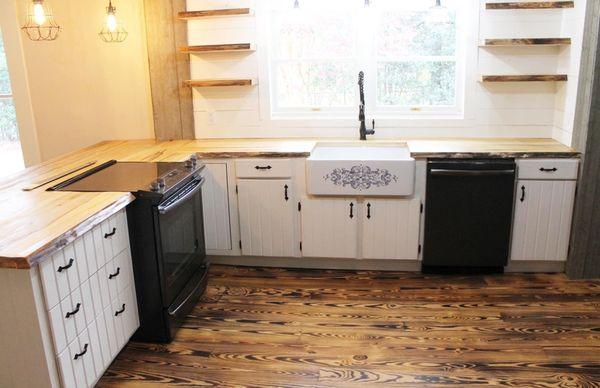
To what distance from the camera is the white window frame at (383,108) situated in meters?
3.72

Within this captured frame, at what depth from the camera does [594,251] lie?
11.2 ft

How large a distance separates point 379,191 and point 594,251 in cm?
145

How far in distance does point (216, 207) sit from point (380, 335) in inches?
57.8

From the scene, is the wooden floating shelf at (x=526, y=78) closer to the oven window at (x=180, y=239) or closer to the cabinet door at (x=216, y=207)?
the cabinet door at (x=216, y=207)

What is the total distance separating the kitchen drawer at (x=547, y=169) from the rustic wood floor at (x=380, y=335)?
696 millimetres

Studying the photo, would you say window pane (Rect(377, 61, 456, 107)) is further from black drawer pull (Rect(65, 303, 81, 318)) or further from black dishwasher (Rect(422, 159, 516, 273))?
black drawer pull (Rect(65, 303, 81, 318))

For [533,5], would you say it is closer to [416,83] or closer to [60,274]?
[416,83]

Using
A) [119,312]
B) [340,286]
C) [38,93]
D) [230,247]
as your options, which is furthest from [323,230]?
[38,93]

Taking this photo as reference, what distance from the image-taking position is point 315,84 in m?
4.01

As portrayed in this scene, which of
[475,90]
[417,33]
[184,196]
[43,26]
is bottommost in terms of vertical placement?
[184,196]

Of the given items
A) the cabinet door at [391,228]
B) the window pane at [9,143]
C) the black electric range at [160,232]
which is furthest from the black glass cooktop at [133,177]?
the window pane at [9,143]

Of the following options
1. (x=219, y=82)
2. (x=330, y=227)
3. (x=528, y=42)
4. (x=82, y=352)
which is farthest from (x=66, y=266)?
(x=528, y=42)

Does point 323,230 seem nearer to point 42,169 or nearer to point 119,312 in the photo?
point 119,312

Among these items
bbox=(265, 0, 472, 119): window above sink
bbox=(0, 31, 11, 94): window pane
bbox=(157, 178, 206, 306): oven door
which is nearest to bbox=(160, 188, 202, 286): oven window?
bbox=(157, 178, 206, 306): oven door
